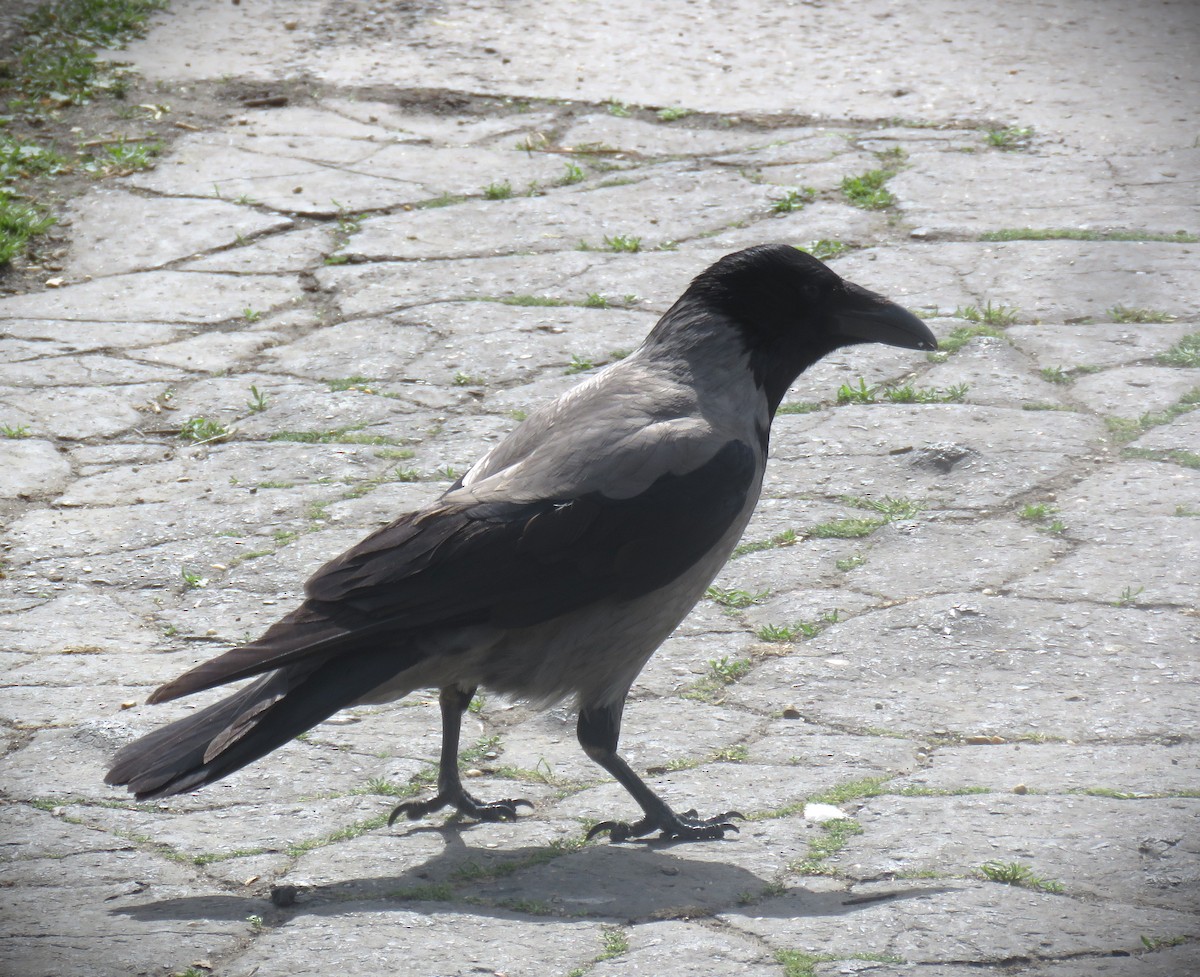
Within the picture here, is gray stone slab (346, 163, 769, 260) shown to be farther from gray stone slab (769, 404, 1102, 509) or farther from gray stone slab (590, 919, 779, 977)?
A: gray stone slab (590, 919, 779, 977)

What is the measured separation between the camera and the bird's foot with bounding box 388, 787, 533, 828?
3.21 meters

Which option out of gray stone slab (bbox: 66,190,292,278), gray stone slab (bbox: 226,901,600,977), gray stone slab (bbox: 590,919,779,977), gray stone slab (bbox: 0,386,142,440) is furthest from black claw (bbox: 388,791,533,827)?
gray stone slab (bbox: 66,190,292,278)

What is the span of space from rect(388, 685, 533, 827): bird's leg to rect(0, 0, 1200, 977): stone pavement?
0.05m

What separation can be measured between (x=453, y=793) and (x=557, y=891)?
51 cm

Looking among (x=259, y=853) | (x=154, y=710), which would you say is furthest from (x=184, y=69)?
(x=259, y=853)

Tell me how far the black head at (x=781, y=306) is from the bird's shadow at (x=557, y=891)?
1.21 meters

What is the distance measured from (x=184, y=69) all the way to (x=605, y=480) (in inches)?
250

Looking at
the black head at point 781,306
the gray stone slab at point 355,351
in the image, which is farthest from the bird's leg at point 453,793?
the gray stone slab at point 355,351

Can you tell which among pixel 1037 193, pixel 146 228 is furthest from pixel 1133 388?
pixel 146 228

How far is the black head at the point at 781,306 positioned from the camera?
142 inches

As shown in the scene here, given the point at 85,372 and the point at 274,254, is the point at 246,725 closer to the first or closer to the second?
the point at 85,372

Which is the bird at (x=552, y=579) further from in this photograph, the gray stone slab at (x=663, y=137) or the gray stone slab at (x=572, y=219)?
the gray stone slab at (x=663, y=137)

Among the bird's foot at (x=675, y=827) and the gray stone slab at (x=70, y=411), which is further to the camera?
the gray stone slab at (x=70, y=411)

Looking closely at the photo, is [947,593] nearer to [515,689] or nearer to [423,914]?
[515,689]
